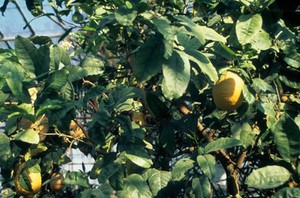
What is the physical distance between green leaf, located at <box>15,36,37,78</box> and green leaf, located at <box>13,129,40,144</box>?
0.44 feet

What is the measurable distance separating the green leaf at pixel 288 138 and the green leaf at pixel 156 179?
280 mm

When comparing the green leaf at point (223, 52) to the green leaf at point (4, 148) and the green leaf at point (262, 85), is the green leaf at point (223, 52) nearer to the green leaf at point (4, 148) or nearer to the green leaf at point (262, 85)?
the green leaf at point (262, 85)

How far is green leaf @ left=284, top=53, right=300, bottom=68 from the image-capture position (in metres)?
1.30

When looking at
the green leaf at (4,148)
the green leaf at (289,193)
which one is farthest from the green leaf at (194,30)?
the green leaf at (4,148)

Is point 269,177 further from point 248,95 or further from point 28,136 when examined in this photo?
point 28,136

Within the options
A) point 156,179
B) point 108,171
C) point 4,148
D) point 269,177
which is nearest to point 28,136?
point 4,148

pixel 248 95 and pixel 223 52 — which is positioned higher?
pixel 223 52

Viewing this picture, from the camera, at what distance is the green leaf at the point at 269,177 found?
3.31ft

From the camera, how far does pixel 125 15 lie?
1.02 m

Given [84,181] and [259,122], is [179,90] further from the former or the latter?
[259,122]

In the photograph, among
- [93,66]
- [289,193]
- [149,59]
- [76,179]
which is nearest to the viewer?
[289,193]

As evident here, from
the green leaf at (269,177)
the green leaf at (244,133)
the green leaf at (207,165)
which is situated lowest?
the green leaf at (244,133)

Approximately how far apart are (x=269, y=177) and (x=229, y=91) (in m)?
0.32

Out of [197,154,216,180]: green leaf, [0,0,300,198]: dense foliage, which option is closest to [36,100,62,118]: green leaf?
[0,0,300,198]: dense foliage
